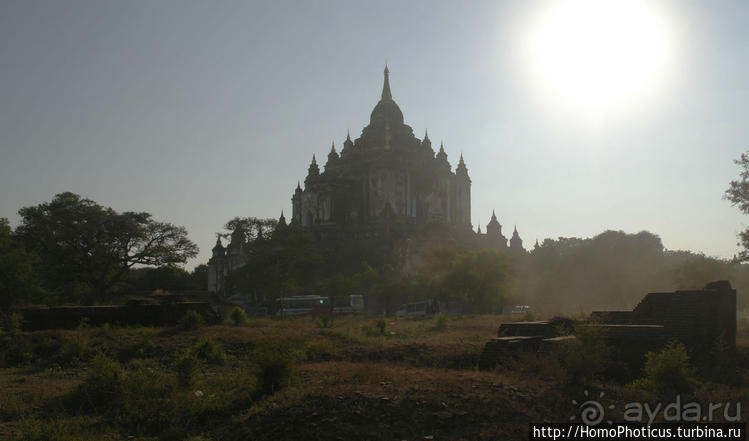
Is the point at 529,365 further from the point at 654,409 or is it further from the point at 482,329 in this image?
the point at 482,329

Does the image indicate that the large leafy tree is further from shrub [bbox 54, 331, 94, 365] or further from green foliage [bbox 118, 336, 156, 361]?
green foliage [bbox 118, 336, 156, 361]

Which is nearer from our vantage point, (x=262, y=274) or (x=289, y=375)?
(x=289, y=375)

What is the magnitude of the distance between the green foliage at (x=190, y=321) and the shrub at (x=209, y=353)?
5.18 m

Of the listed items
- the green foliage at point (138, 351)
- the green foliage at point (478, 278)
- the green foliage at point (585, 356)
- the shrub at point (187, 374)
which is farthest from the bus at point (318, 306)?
the green foliage at point (585, 356)

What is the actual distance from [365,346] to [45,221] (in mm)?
30304

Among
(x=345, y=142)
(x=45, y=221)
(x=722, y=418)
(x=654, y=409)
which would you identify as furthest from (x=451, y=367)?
(x=345, y=142)

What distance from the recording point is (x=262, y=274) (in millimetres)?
43094

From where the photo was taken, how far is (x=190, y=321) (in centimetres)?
2006

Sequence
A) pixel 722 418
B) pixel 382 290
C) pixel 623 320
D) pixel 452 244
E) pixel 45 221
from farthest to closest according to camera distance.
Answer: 1. pixel 452 244
2. pixel 382 290
3. pixel 45 221
4. pixel 623 320
5. pixel 722 418

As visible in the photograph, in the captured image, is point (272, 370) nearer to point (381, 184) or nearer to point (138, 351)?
point (138, 351)

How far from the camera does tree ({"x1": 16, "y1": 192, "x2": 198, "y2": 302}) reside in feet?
124

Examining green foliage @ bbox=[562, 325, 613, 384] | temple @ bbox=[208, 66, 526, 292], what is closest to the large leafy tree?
green foliage @ bbox=[562, 325, 613, 384]

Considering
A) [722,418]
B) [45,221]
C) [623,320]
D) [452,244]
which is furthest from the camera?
[452,244]

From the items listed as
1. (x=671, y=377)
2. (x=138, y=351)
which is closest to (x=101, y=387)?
(x=138, y=351)
